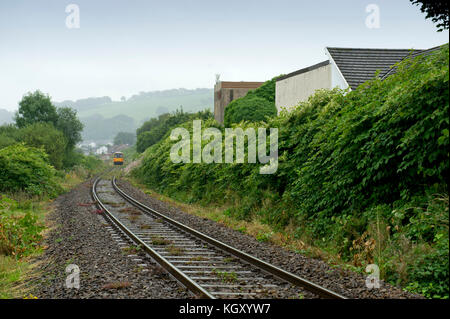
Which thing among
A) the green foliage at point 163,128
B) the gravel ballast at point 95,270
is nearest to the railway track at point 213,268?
the gravel ballast at point 95,270

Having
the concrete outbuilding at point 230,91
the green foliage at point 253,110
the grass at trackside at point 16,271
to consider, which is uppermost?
the concrete outbuilding at point 230,91

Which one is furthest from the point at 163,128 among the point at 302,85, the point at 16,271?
the point at 16,271

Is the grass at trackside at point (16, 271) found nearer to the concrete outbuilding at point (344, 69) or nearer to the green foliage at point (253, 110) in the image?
the concrete outbuilding at point (344, 69)

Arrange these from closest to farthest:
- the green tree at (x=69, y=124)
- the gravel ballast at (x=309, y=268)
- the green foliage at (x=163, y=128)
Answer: the gravel ballast at (x=309, y=268)
the green tree at (x=69, y=124)
the green foliage at (x=163, y=128)

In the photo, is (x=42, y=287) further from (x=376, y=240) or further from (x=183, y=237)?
(x=376, y=240)

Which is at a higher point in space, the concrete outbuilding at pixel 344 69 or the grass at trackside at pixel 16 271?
the concrete outbuilding at pixel 344 69

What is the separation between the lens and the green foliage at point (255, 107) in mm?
30328

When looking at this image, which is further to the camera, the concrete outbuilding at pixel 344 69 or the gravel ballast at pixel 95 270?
the concrete outbuilding at pixel 344 69

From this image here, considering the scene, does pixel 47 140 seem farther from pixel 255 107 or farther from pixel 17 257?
pixel 17 257

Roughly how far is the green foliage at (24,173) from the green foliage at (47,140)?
12.3 m

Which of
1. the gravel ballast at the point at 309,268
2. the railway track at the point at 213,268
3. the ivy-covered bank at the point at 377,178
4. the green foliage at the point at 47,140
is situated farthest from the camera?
the green foliage at the point at 47,140

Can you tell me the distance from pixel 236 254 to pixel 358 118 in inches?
173

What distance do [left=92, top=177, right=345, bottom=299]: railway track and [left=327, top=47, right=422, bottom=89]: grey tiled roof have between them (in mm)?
10364
